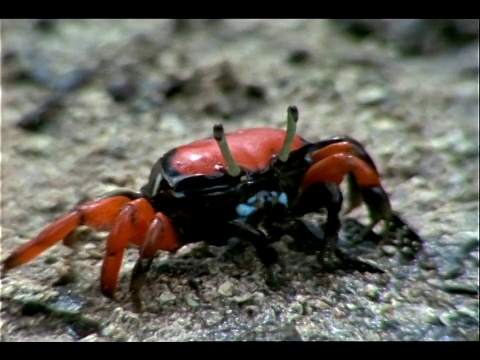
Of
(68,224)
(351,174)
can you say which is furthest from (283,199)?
(68,224)

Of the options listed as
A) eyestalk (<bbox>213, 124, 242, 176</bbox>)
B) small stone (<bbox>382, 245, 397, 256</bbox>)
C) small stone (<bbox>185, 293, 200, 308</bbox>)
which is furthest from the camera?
small stone (<bbox>382, 245, 397, 256</bbox>)

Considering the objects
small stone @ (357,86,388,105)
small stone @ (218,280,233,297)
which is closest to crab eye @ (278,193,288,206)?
small stone @ (218,280,233,297)

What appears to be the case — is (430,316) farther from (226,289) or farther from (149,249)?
(149,249)

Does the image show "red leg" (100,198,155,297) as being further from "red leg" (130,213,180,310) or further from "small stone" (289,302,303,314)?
"small stone" (289,302,303,314)

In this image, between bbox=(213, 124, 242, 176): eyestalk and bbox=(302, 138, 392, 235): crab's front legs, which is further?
bbox=(302, 138, 392, 235): crab's front legs

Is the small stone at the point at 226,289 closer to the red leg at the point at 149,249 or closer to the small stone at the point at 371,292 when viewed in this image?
the red leg at the point at 149,249
